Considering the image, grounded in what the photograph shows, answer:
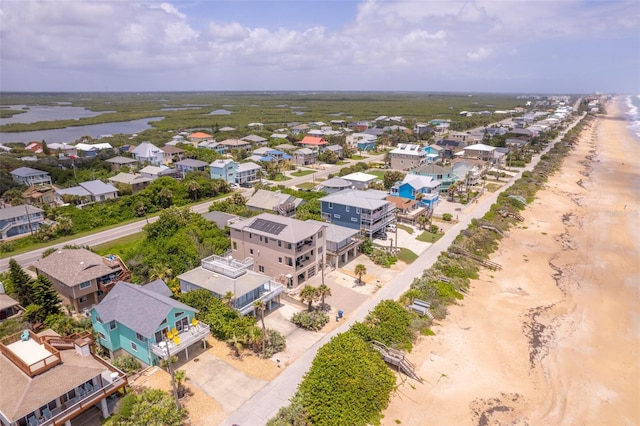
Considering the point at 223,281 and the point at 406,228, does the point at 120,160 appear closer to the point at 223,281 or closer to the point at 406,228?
the point at 406,228

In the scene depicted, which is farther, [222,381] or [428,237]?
[428,237]

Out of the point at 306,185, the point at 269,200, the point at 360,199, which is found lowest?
the point at 306,185

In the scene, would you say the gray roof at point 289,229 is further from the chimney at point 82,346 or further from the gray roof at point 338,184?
the gray roof at point 338,184

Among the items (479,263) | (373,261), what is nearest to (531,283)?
(479,263)

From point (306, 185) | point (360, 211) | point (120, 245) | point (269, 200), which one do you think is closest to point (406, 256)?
point (360, 211)

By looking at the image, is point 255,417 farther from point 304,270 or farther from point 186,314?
point 304,270

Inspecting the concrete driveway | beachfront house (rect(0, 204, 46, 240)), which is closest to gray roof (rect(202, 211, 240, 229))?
the concrete driveway

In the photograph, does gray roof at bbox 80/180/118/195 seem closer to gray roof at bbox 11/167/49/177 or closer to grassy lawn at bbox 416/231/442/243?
gray roof at bbox 11/167/49/177
